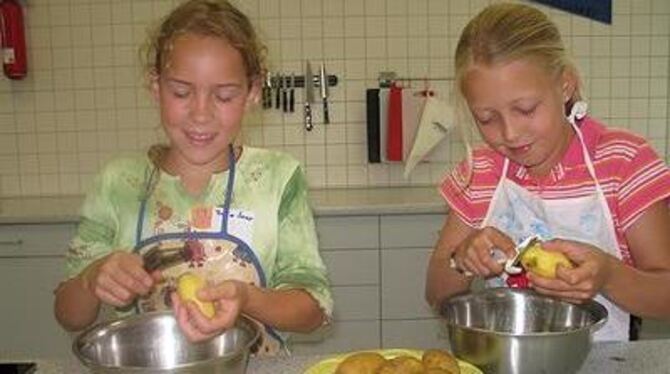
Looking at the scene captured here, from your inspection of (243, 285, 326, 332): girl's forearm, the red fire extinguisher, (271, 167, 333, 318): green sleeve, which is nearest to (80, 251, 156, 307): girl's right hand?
(243, 285, 326, 332): girl's forearm

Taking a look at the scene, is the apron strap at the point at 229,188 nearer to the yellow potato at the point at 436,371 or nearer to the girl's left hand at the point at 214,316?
the girl's left hand at the point at 214,316

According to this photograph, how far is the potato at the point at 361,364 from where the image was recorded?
842mm

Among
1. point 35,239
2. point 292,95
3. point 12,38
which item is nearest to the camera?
point 35,239

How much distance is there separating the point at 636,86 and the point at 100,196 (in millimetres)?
2223

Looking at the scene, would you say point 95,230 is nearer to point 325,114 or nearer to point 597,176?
point 597,176

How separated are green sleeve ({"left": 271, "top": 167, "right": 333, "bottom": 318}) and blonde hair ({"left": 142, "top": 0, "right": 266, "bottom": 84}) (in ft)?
0.63

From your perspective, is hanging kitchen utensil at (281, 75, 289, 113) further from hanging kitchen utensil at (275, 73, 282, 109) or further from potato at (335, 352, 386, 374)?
potato at (335, 352, 386, 374)

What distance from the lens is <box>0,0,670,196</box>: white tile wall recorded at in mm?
2730

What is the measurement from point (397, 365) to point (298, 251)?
0.34 m

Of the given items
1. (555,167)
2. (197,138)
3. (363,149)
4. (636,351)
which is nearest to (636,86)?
(363,149)

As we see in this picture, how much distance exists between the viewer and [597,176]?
1156 millimetres

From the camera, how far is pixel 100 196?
116cm

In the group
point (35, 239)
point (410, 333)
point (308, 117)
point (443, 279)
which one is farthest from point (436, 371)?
point (308, 117)

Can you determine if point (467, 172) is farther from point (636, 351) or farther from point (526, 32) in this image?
point (636, 351)
